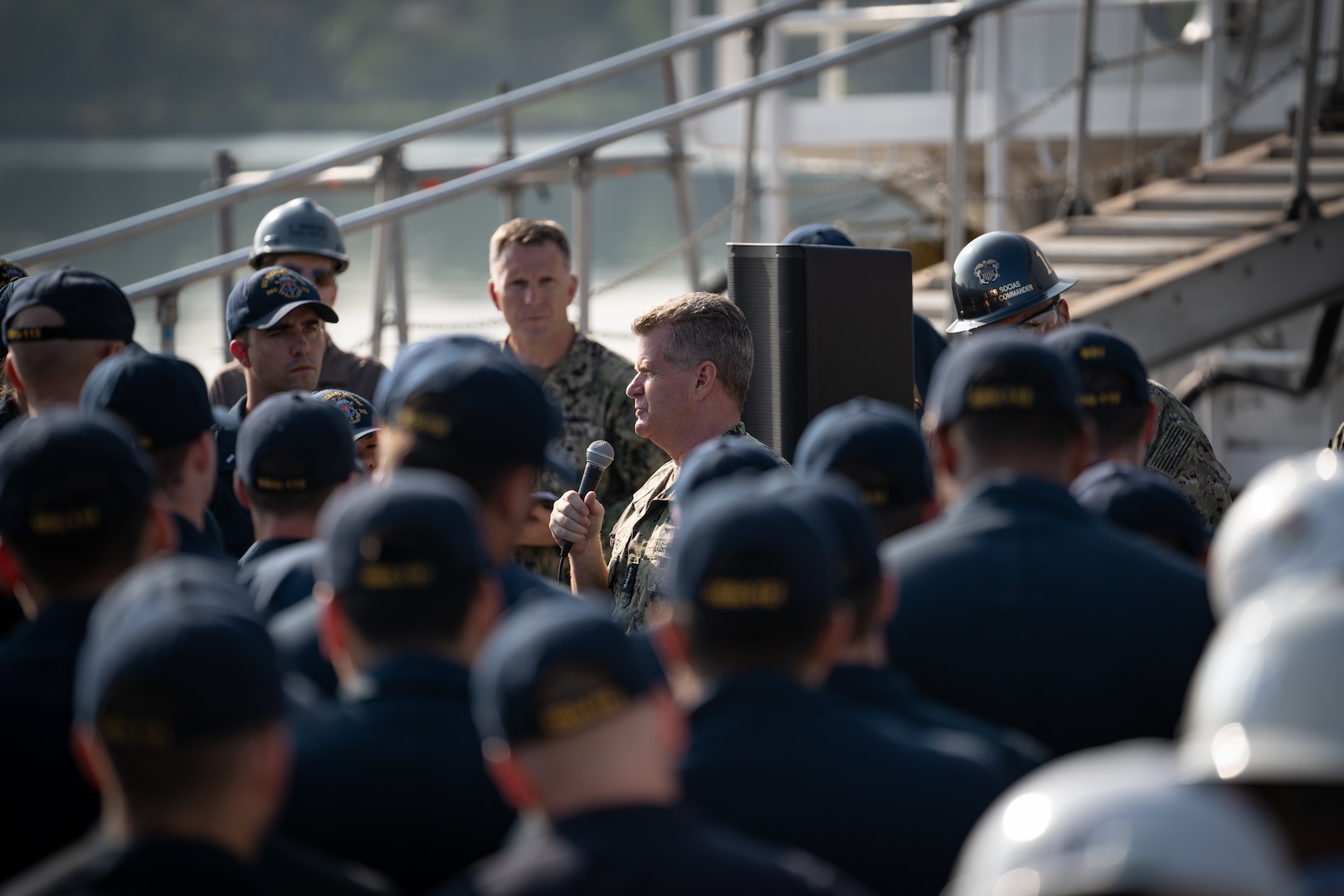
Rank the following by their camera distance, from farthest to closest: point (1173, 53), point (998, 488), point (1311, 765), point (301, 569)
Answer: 1. point (1173, 53)
2. point (301, 569)
3. point (998, 488)
4. point (1311, 765)

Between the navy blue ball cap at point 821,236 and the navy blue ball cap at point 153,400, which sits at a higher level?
the navy blue ball cap at point 821,236

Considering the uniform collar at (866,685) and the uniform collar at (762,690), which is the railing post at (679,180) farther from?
the uniform collar at (762,690)

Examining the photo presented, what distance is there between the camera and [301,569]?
10.1 ft

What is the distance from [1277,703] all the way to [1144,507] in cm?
143

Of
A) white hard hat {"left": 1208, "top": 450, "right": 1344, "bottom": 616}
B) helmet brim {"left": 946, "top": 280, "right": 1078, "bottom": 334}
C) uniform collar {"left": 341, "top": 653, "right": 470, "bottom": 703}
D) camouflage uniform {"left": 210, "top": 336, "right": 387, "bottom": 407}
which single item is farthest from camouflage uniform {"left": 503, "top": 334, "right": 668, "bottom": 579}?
white hard hat {"left": 1208, "top": 450, "right": 1344, "bottom": 616}

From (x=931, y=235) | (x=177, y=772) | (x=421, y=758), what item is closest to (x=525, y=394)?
(x=421, y=758)

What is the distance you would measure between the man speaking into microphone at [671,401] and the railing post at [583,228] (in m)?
2.19

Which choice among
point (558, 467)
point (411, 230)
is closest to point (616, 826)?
point (558, 467)

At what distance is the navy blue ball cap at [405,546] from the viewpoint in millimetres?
2250

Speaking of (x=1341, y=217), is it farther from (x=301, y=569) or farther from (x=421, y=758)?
(x=421, y=758)

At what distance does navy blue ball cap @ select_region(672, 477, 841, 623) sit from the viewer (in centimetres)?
212

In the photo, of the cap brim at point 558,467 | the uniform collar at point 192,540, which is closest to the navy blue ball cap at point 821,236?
the cap brim at point 558,467

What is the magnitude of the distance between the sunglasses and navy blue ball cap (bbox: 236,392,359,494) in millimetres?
2537

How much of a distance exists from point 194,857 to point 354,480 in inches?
68.5
